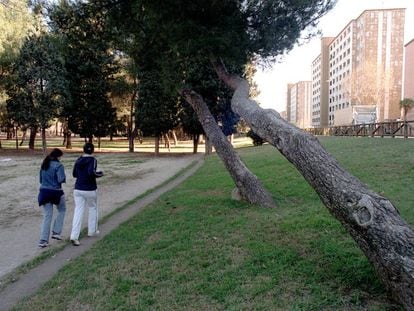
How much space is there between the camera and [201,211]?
28.9 feet

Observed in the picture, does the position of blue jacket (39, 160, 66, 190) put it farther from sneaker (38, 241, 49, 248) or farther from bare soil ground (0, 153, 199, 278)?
bare soil ground (0, 153, 199, 278)

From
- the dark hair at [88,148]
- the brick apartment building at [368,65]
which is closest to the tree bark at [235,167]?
the dark hair at [88,148]

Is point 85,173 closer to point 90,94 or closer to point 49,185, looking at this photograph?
point 49,185

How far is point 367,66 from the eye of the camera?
69812 millimetres

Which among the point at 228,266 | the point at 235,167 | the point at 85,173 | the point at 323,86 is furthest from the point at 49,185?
the point at 323,86

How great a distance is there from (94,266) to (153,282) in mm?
1199

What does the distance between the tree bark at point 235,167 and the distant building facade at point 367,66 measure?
52228mm

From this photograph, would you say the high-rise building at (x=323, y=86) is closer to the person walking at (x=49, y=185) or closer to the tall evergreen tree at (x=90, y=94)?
the tall evergreen tree at (x=90, y=94)

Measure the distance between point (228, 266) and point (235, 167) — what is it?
4461 mm

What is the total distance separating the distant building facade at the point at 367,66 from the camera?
65500mm

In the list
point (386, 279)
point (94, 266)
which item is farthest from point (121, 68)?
point (386, 279)

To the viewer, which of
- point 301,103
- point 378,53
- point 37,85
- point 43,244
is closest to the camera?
point 43,244

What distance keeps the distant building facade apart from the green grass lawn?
180 ft

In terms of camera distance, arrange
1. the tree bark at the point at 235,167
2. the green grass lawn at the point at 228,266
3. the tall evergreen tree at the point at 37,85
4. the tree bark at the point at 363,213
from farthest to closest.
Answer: the tall evergreen tree at the point at 37,85 < the tree bark at the point at 235,167 < the green grass lawn at the point at 228,266 < the tree bark at the point at 363,213
